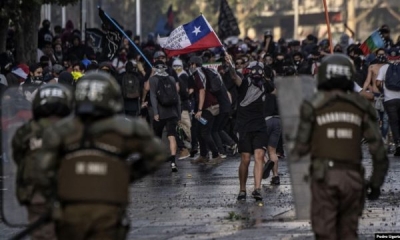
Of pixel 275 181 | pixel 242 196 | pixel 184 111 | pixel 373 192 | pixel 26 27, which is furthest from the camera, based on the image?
pixel 26 27

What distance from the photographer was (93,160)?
7.70m

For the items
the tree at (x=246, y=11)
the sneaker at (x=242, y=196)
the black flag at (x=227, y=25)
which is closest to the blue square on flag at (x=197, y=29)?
the sneaker at (x=242, y=196)

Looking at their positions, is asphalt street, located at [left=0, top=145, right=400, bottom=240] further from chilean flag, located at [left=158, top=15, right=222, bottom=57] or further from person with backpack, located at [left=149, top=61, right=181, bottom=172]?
chilean flag, located at [left=158, top=15, right=222, bottom=57]

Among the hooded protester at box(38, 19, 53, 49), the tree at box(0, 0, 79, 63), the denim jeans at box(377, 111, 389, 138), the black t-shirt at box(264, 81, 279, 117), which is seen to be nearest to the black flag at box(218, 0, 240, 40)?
the hooded protester at box(38, 19, 53, 49)

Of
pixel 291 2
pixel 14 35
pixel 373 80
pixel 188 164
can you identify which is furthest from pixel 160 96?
pixel 291 2

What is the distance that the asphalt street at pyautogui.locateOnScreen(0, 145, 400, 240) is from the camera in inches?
493

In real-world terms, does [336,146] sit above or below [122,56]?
below

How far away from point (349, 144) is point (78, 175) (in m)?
2.23

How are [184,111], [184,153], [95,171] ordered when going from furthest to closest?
[184,111], [184,153], [95,171]

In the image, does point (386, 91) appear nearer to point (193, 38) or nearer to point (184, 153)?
point (193, 38)

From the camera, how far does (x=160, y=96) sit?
19562 millimetres

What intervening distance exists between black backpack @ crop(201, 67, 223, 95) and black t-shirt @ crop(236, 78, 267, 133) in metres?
4.86

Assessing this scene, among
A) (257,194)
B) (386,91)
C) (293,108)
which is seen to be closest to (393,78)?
(386,91)

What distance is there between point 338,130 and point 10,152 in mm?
2610
